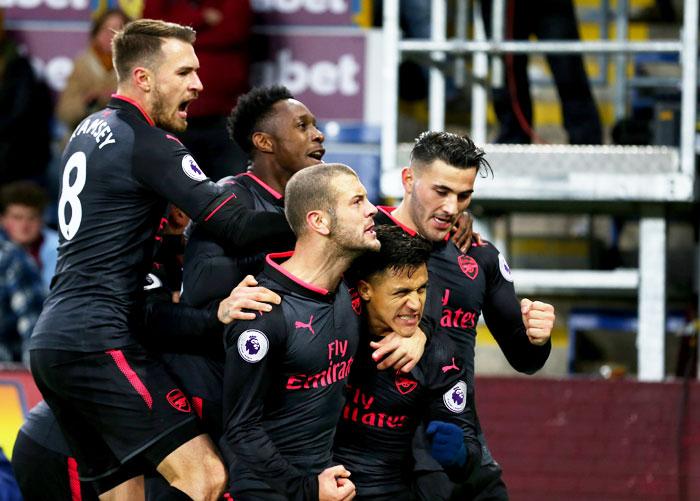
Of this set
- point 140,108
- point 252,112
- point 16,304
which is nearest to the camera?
point 140,108

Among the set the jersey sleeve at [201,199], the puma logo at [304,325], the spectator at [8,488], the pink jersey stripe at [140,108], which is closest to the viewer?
the puma logo at [304,325]

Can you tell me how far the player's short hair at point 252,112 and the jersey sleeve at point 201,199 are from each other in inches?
22.0

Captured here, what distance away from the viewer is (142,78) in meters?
5.08

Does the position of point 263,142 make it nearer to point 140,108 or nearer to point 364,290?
point 140,108

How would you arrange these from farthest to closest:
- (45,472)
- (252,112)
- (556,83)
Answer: (556,83)
(45,472)
(252,112)

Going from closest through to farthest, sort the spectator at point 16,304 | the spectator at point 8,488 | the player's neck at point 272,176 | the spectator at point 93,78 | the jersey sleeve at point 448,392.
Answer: the jersey sleeve at point 448,392 → the player's neck at point 272,176 → the spectator at point 8,488 → the spectator at point 16,304 → the spectator at point 93,78

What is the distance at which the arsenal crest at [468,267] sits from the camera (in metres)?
5.30

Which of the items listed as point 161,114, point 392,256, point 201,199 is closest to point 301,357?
point 392,256

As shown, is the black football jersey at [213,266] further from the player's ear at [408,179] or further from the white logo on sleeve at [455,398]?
the white logo on sleeve at [455,398]

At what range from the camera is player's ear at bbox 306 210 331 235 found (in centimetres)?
467

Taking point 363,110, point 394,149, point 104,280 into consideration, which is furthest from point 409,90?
point 104,280

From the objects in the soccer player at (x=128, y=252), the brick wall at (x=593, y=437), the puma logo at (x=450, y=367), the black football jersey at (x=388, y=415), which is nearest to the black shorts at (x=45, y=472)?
the soccer player at (x=128, y=252)

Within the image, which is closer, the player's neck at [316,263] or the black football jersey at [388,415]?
the player's neck at [316,263]

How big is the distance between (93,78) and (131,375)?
192 inches
